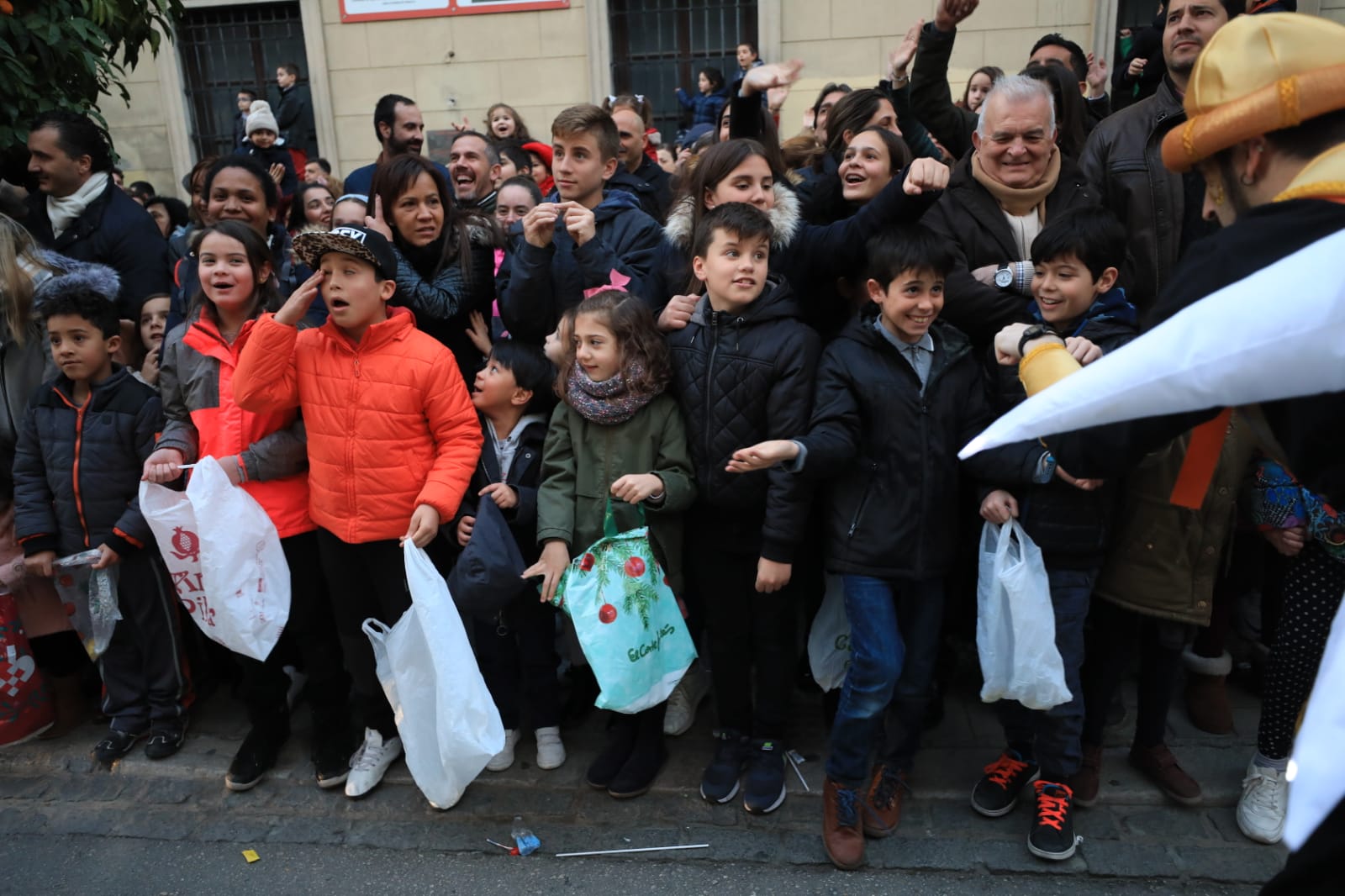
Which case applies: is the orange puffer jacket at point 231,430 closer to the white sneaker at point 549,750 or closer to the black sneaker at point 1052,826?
the white sneaker at point 549,750

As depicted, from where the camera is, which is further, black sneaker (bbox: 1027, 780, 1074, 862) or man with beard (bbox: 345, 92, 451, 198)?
man with beard (bbox: 345, 92, 451, 198)

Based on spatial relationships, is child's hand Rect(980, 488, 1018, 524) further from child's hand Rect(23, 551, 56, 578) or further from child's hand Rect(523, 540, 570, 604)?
child's hand Rect(23, 551, 56, 578)

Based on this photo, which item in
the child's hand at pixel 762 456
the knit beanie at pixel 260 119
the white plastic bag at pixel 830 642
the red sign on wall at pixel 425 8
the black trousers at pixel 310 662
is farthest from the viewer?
the red sign on wall at pixel 425 8

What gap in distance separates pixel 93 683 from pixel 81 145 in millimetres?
2446

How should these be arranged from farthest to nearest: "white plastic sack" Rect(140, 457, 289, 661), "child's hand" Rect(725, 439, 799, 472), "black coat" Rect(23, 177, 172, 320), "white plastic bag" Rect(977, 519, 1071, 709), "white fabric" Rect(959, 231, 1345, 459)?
"black coat" Rect(23, 177, 172, 320) < "white plastic sack" Rect(140, 457, 289, 661) < "white plastic bag" Rect(977, 519, 1071, 709) < "child's hand" Rect(725, 439, 799, 472) < "white fabric" Rect(959, 231, 1345, 459)

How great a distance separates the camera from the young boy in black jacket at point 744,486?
2.94 m

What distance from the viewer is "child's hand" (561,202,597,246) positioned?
3168mm

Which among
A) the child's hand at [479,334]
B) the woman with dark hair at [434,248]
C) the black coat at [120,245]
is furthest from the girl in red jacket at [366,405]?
the black coat at [120,245]

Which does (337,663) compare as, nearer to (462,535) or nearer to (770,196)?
(462,535)

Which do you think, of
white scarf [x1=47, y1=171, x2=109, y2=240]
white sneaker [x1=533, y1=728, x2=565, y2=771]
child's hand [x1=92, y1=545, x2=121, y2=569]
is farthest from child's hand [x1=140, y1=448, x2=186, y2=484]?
white scarf [x1=47, y1=171, x2=109, y2=240]

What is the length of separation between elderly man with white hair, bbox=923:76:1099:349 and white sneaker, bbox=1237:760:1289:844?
64.7 inches

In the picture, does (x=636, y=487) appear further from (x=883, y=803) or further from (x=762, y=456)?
(x=883, y=803)

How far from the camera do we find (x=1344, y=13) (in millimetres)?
8758

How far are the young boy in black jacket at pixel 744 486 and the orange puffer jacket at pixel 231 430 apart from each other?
4.69ft
